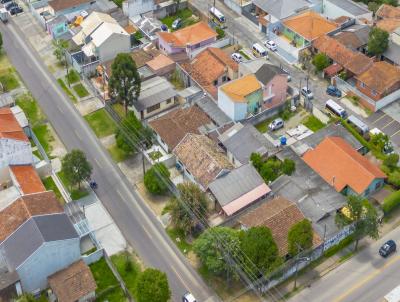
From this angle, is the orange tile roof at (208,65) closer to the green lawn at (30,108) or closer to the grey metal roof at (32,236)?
the green lawn at (30,108)

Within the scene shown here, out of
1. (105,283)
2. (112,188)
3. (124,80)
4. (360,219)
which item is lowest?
(105,283)

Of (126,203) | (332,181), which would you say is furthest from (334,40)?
(126,203)

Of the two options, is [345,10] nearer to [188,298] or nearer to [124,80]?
[124,80]

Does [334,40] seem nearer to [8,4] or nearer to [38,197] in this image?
[38,197]

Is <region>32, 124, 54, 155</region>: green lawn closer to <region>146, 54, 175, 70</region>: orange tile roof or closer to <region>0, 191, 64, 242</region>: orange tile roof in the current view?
<region>0, 191, 64, 242</region>: orange tile roof

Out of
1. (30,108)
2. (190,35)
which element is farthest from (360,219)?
(30,108)

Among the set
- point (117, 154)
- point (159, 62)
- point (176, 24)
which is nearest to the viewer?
point (117, 154)
